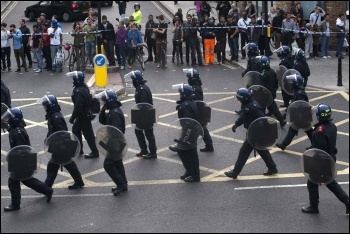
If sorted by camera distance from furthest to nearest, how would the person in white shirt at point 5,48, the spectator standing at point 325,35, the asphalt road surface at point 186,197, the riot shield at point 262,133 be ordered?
1. the spectator standing at point 325,35
2. the person in white shirt at point 5,48
3. the riot shield at point 262,133
4. the asphalt road surface at point 186,197

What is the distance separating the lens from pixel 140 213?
12.7 m

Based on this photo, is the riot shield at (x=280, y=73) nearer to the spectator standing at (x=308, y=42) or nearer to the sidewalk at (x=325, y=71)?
the sidewalk at (x=325, y=71)

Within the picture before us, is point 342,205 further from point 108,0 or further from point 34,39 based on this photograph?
point 108,0

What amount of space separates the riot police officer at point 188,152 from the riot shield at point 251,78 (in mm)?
4377

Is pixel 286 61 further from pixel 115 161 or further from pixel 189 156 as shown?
pixel 115 161

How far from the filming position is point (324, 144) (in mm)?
12352

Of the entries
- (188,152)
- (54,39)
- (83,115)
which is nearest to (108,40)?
(54,39)

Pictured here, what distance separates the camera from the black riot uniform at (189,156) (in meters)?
14.4

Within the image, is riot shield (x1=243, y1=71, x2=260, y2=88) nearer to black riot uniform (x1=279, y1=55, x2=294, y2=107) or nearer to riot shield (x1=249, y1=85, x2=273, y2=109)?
black riot uniform (x1=279, y1=55, x2=294, y2=107)

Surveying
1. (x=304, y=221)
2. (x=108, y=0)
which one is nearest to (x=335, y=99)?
(x=304, y=221)

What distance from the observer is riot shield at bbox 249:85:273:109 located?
17.4m

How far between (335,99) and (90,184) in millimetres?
8746

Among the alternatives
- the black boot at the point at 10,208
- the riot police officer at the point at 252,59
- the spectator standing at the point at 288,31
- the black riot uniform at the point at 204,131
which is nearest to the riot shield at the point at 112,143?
the black boot at the point at 10,208

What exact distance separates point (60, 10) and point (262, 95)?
20.1 meters
